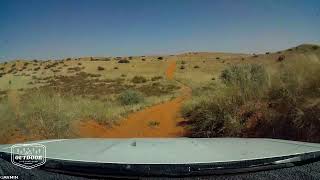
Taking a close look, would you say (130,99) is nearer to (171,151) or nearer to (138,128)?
(138,128)

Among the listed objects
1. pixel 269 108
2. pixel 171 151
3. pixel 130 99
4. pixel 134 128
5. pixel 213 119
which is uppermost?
pixel 171 151

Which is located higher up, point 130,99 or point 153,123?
point 153,123

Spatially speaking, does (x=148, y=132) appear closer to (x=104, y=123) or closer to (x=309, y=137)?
(x=104, y=123)

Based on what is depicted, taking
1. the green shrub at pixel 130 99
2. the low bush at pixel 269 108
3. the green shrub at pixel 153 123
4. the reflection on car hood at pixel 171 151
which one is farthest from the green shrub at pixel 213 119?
the green shrub at pixel 130 99

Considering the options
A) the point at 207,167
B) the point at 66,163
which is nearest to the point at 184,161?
the point at 207,167

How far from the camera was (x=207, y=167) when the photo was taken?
3.00 m

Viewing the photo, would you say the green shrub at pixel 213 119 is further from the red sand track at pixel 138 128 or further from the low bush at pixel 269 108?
the red sand track at pixel 138 128

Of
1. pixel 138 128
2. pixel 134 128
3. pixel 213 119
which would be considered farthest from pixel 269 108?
pixel 134 128

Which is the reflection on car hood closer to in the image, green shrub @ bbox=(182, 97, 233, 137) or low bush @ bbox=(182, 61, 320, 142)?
low bush @ bbox=(182, 61, 320, 142)

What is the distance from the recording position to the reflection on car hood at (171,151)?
3113 mm

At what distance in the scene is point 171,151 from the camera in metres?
3.40

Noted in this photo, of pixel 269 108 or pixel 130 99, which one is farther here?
pixel 130 99

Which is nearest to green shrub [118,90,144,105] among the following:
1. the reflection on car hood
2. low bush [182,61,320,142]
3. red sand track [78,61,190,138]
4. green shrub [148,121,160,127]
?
red sand track [78,61,190,138]

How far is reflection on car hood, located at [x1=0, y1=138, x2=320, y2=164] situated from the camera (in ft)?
10.2
